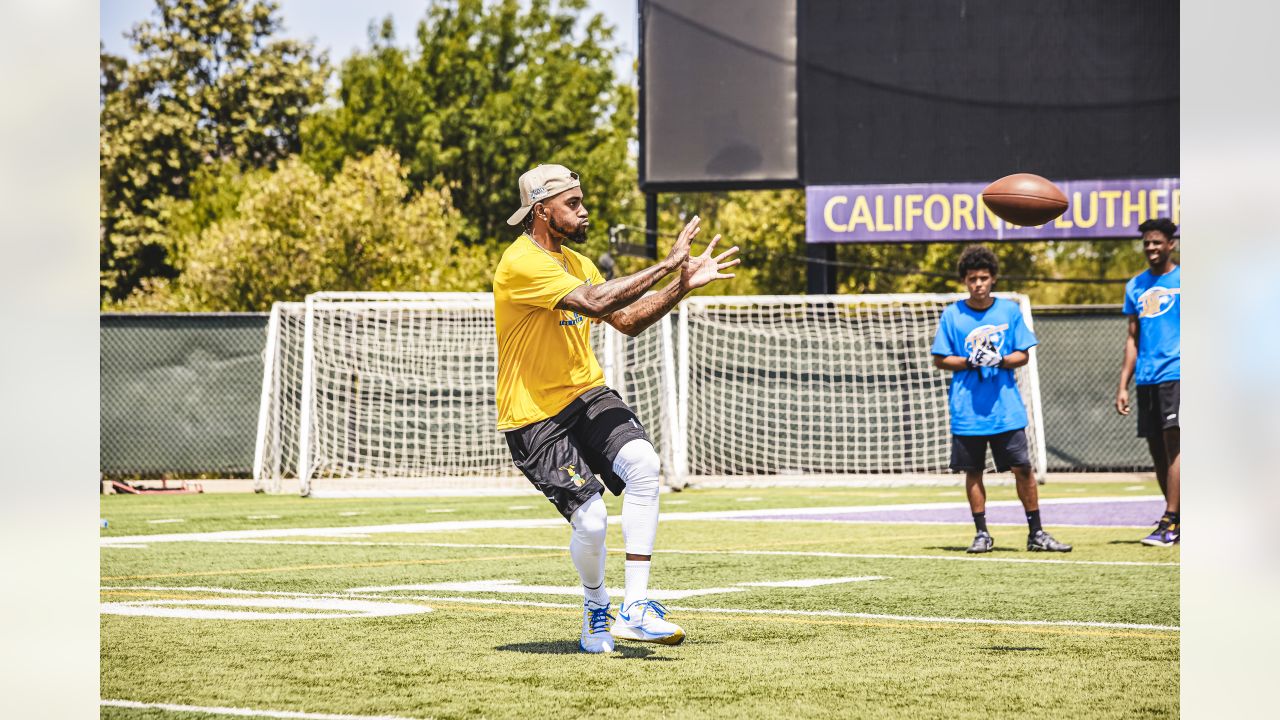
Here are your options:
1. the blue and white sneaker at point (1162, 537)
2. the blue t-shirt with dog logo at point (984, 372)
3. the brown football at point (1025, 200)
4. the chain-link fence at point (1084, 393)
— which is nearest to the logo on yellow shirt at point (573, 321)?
the brown football at point (1025, 200)

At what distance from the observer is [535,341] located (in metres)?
6.44

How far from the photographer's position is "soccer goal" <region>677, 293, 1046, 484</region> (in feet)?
68.0

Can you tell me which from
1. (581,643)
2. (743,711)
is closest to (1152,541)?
(581,643)

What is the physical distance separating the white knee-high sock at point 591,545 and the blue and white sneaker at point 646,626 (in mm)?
119

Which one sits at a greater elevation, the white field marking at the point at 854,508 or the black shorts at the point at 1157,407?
the black shorts at the point at 1157,407

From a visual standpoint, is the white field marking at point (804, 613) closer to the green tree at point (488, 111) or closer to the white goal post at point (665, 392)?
the white goal post at point (665, 392)

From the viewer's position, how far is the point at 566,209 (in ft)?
21.3

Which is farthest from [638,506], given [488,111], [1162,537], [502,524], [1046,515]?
[488,111]

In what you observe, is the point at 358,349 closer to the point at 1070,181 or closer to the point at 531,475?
the point at 1070,181

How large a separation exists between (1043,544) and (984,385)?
3.53 feet

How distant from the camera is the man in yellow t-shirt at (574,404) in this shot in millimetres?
6262

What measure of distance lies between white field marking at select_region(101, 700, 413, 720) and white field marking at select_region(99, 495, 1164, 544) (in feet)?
22.7

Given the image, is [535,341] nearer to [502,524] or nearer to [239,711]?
[239,711]
